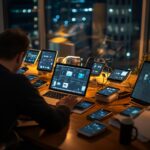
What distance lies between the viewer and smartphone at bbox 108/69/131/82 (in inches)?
113

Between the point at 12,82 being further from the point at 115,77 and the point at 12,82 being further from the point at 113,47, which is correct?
the point at 113,47

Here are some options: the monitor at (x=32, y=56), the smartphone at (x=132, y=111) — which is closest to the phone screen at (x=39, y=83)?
the monitor at (x=32, y=56)

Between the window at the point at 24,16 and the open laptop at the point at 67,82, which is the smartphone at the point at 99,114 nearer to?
the open laptop at the point at 67,82

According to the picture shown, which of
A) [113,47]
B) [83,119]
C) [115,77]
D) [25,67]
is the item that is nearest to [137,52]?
[113,47]

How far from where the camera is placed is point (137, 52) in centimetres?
384

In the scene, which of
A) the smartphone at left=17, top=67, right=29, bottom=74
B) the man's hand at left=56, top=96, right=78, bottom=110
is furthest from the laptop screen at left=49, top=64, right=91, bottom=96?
the smartphone at left=17, top=67, right=29, bottom=74

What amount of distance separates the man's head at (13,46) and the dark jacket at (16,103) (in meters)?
0.10

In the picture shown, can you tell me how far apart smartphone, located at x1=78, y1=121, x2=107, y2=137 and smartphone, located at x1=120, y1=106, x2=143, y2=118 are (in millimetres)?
246

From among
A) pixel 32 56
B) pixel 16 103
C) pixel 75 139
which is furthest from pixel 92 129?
pixel 32 56

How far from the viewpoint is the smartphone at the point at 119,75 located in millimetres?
2881

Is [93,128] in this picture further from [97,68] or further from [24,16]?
[24,16]

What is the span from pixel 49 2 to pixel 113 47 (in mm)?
1196

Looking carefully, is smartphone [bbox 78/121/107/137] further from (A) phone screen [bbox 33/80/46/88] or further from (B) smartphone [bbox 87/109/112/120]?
(A) phone screen [bbox 33/80/46/88]

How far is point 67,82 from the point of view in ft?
8.88
